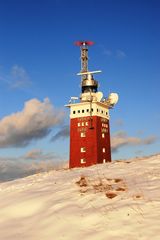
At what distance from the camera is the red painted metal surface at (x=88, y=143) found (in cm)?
5150

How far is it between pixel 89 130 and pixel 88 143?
205 centimetres

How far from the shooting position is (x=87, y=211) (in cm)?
1016

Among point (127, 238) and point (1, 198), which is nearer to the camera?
point (127, 238)

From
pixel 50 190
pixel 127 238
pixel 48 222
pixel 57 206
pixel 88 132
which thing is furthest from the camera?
pixel 88 132

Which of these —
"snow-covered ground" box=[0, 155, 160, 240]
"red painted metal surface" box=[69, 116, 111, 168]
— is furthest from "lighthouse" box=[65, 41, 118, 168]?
"snow-covered ground" box=[0, 155, 160, 240]

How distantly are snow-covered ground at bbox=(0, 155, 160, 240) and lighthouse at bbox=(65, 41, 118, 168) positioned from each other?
36814 mm

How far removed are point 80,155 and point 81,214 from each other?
139ft

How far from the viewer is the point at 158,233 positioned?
7.71 m

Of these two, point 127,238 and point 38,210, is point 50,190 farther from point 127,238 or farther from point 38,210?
point 127,238

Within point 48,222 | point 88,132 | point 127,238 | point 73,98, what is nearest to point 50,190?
point 48,222

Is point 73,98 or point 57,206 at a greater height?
point 73,98

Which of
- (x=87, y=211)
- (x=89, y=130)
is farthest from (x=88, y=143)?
(x=87, y=211)

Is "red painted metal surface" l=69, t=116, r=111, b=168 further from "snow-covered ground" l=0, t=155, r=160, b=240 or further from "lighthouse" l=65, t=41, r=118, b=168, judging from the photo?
"snow-covered ground" l=0, t=155, r=160, b=240

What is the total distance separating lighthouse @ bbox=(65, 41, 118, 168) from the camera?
170 feet
